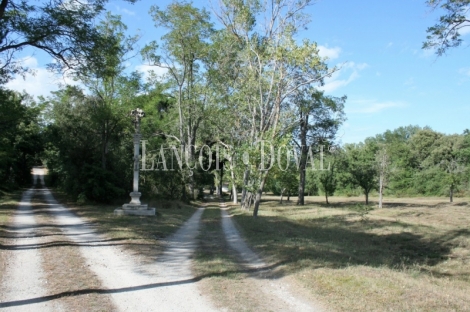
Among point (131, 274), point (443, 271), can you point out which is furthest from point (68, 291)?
point (443, 271)

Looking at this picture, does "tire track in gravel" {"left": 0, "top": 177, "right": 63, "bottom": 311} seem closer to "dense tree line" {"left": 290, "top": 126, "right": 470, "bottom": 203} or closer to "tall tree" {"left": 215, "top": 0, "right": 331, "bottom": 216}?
"tall tree" {"left": 215, "top": 0, "right": 331, "bottom": 216}

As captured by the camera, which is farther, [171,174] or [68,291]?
[171,174]

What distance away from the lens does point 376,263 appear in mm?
10578

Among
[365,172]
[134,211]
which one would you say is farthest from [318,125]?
[134,211]

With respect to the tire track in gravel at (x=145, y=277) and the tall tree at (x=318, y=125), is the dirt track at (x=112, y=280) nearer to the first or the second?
the tire track in gravel at (x=145, y=277)

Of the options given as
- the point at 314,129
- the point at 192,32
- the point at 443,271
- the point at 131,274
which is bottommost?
the point at 443,271

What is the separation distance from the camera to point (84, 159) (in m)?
27.3

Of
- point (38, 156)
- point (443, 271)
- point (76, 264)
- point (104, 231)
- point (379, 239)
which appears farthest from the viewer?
point (38, 156)

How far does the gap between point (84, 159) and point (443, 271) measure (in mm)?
23464

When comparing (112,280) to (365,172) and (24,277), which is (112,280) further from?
(365,172)

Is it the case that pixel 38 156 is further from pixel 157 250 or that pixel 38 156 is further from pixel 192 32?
pixel 157 250

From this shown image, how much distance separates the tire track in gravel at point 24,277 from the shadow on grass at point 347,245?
16.2 ft

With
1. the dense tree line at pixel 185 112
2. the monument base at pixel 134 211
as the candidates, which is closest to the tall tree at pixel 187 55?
the dense tree line at pixel 185 112

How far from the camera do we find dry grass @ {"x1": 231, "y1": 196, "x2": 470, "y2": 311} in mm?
6609
